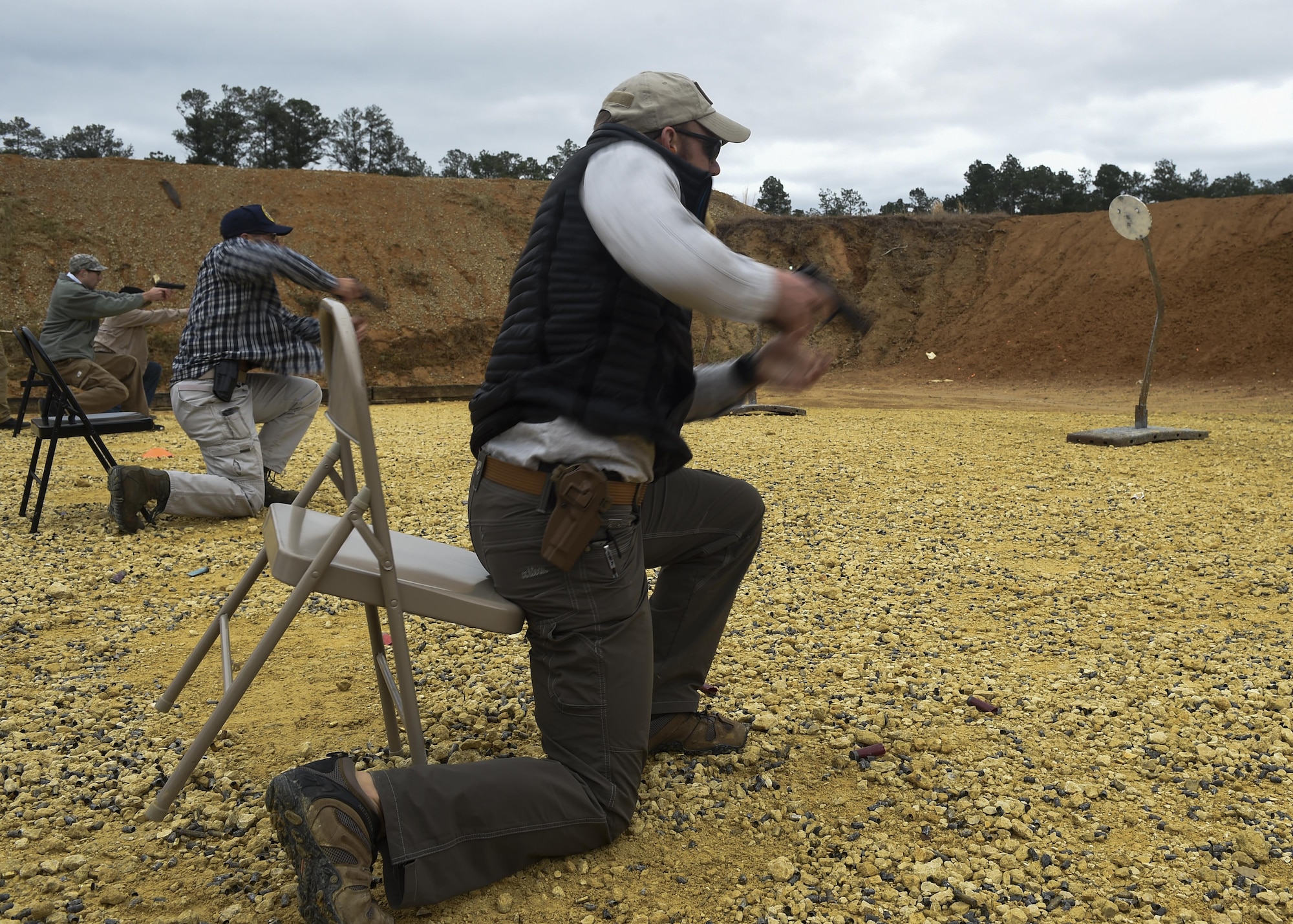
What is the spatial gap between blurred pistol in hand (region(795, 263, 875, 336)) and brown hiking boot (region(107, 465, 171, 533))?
4891 millimetres

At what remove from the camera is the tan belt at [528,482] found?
7.40 feet

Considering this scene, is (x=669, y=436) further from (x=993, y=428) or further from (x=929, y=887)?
(x=993, y=428)

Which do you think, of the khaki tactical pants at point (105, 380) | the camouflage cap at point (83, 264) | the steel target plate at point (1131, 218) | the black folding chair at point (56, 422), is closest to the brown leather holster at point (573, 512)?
the black folding chair at point (56, 422)

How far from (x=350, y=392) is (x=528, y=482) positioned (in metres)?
0.46

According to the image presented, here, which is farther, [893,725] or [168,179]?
[168,179]

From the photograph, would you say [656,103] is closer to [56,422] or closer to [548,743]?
[548,743]

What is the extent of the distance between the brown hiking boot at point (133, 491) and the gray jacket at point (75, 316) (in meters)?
2.86

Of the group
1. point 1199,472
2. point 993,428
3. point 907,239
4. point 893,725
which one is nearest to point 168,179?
point 907,239

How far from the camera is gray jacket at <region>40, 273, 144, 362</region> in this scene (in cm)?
824

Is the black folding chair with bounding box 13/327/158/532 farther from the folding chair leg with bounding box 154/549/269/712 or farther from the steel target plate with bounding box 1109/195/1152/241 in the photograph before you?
the steel target plate with bounding box 1109/195/1152/241

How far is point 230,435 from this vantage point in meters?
6.03

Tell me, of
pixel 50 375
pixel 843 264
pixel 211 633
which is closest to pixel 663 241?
pixel 211 633

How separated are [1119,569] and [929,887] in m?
3.35

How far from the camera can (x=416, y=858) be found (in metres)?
2.01
